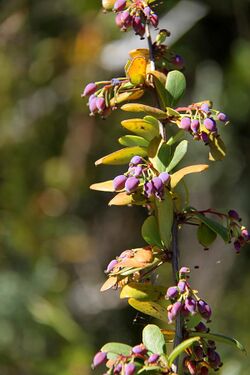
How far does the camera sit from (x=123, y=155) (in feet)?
2.02

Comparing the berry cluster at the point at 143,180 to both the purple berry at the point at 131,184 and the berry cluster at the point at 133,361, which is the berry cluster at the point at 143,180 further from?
the berry cluster at the point at 133,361

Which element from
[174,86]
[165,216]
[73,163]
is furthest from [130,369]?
[73,163]

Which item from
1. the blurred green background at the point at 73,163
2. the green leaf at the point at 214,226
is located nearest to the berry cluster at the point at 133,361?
the green leaf at the point at 214,226

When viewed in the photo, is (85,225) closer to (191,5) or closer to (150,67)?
(191,5)

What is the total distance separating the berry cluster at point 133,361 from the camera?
0.53m

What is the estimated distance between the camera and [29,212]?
2590 mm

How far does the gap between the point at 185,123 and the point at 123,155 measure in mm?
57

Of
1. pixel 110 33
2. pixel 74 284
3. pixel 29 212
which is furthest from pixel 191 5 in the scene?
pixel 74 284

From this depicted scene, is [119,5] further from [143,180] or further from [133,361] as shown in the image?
A: [133,361]

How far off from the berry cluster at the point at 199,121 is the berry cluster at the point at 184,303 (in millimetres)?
103

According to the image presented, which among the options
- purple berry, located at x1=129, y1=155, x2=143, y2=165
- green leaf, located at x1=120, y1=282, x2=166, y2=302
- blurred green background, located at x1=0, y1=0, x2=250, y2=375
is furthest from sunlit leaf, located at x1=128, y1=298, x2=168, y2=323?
blurred green background, located at x1=0, y1=0, x2=250, y2=375

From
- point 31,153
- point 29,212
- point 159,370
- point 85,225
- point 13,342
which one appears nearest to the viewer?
point 159,370

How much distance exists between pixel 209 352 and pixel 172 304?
0.14ft

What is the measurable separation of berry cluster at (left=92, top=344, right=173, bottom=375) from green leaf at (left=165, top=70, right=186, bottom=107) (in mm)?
195
